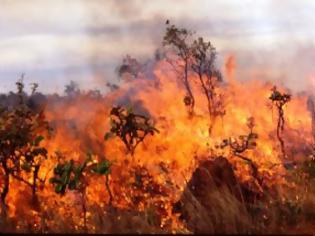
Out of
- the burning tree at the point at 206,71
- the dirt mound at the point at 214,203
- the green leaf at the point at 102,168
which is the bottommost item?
the dirt mound at the point at 214,203

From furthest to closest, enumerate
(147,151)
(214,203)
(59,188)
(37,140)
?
1. (147,151)
2. (37,140)
3. (59,188)
4. (214,203)

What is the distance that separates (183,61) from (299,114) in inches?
344

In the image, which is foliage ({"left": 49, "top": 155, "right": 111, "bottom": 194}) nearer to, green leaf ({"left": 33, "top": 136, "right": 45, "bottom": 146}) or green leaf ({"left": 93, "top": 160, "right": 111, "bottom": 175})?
green leaf ({"left": 93, "top": 160, "right": 111, "bottom": 175})

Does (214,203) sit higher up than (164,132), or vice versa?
(164,132)

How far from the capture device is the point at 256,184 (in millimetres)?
16109

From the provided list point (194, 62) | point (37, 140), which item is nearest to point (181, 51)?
point (194, 62)

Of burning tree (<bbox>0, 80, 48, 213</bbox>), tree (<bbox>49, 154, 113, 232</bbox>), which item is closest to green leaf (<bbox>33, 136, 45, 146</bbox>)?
burning tree (<bbox>0, 80, 48, 213</bbox>)

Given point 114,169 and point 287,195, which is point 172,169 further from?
point 287,195

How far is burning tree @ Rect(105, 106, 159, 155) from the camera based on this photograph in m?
18.2

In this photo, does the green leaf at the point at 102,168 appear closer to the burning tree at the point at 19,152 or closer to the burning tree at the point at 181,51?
the burning tree at the point at 19,152

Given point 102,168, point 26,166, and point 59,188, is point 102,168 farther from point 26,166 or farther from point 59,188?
point 26,166

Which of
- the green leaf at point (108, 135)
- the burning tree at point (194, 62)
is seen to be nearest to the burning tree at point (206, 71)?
the burning tree at point (194, 62)

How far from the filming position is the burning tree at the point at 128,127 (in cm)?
1825

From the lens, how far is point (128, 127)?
18.3 m
